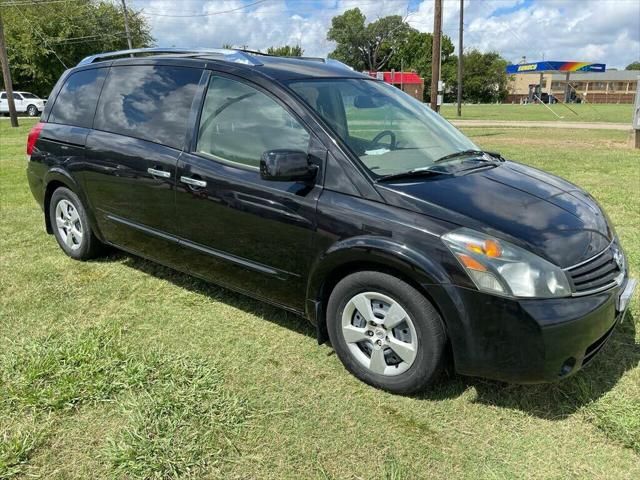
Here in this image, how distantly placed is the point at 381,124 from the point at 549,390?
77.3 inches

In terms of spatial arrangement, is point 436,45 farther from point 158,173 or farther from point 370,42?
point 370,42

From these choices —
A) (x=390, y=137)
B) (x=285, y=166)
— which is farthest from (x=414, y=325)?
(x=390, y=137)

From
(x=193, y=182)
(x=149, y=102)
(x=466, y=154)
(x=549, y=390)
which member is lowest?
(x=549, y=390)

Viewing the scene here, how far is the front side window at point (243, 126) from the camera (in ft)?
10.8

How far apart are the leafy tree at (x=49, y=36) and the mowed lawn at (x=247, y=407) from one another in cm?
4217

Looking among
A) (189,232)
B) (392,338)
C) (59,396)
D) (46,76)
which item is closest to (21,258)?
(189,232)

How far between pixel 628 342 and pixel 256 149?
268cm

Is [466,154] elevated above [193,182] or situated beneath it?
elevated above

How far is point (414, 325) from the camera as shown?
2775 millimetres

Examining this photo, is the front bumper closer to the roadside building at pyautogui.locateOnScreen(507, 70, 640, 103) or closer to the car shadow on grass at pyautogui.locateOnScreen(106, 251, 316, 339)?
the car shadow on grass at pyautogui.locateOnScreen(106, 251, 316, 339)

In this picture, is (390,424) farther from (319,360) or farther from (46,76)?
(46,76)

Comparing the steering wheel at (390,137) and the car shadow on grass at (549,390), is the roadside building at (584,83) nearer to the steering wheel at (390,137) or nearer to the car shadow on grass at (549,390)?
the steering wheel at (390,137)

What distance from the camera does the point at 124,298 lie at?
13.9 feet

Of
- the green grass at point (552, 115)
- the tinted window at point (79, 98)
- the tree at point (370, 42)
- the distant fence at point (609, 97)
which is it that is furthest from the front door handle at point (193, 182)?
the tree at point (370, 42)
